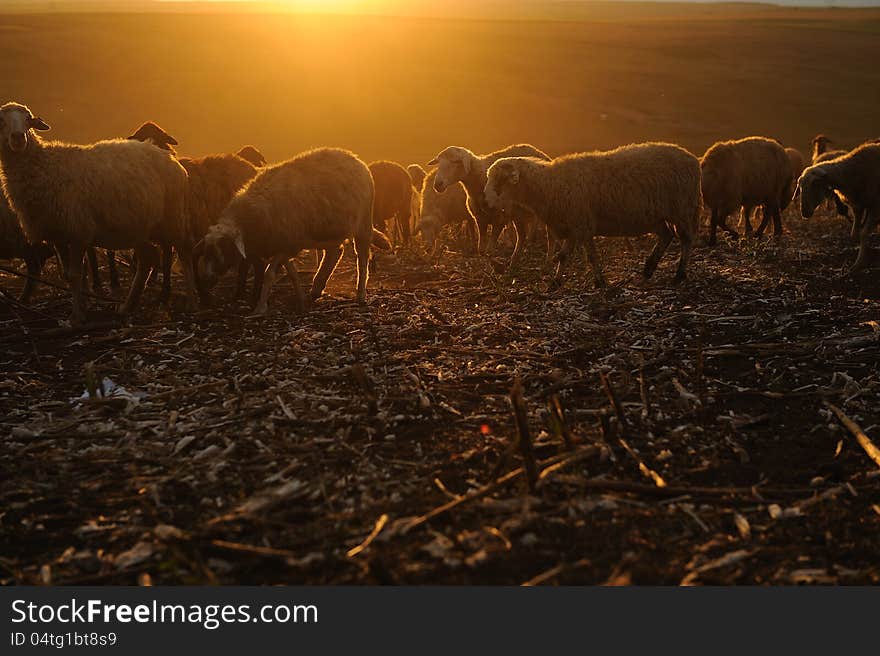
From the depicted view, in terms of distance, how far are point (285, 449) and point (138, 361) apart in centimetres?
332

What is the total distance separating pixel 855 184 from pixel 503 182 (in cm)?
571

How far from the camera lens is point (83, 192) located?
1002 cm

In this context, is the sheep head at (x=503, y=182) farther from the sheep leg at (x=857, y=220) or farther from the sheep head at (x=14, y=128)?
the sheep head at (x=14, y=128)

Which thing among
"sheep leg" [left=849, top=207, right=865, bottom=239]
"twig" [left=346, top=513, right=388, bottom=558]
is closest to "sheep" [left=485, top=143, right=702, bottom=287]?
"sheep leg" [left=849, top=207, right=865, bottom=239]

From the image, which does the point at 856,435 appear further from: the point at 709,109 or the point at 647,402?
the point at 709,109

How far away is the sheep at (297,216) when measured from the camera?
34.7 ft

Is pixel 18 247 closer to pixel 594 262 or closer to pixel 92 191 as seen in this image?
pixel 92 191

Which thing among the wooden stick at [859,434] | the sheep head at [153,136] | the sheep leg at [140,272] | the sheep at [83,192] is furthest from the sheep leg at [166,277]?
the wooden stick at [859,434]

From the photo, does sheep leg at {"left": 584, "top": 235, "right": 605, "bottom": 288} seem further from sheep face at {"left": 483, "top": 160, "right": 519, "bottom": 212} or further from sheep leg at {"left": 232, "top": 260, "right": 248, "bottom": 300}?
sheep leg at {"left": 232, "top": 260, "right": 248, "bottom": 300}

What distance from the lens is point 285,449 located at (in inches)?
255

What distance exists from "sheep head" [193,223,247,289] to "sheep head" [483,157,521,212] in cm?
403

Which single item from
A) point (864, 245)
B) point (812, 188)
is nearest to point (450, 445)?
point (864, 245)

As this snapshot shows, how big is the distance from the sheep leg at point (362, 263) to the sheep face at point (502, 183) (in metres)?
2.00

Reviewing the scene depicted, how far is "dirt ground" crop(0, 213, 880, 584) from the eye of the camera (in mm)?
4887
